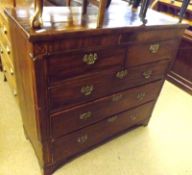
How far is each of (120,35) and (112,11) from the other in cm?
40

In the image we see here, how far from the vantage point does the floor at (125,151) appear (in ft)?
4.77

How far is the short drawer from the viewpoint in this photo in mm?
1165

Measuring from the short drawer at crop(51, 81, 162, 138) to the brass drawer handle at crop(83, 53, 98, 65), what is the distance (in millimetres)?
297

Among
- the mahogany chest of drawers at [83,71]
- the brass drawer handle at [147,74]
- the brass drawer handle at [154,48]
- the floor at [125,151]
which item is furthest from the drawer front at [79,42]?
the floor at [125,151]

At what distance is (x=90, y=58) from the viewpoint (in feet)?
3.38

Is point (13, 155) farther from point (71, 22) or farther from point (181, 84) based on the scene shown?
point (181, 84)

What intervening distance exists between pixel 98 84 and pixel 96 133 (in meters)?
0.46

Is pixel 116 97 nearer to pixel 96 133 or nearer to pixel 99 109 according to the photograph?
pixel 99 109

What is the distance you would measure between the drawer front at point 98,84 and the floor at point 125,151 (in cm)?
59

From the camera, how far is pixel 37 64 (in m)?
0.86

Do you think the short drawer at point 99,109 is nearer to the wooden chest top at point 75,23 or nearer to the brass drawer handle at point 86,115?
the brass drawer handle at point 86,115

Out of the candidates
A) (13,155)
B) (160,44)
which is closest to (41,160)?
(13,155)

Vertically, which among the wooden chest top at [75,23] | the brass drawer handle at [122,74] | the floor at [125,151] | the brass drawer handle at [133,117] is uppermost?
the wooden chest top at [75,23]

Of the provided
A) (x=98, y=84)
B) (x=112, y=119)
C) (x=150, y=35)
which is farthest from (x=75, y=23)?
(x=112, y=119)
